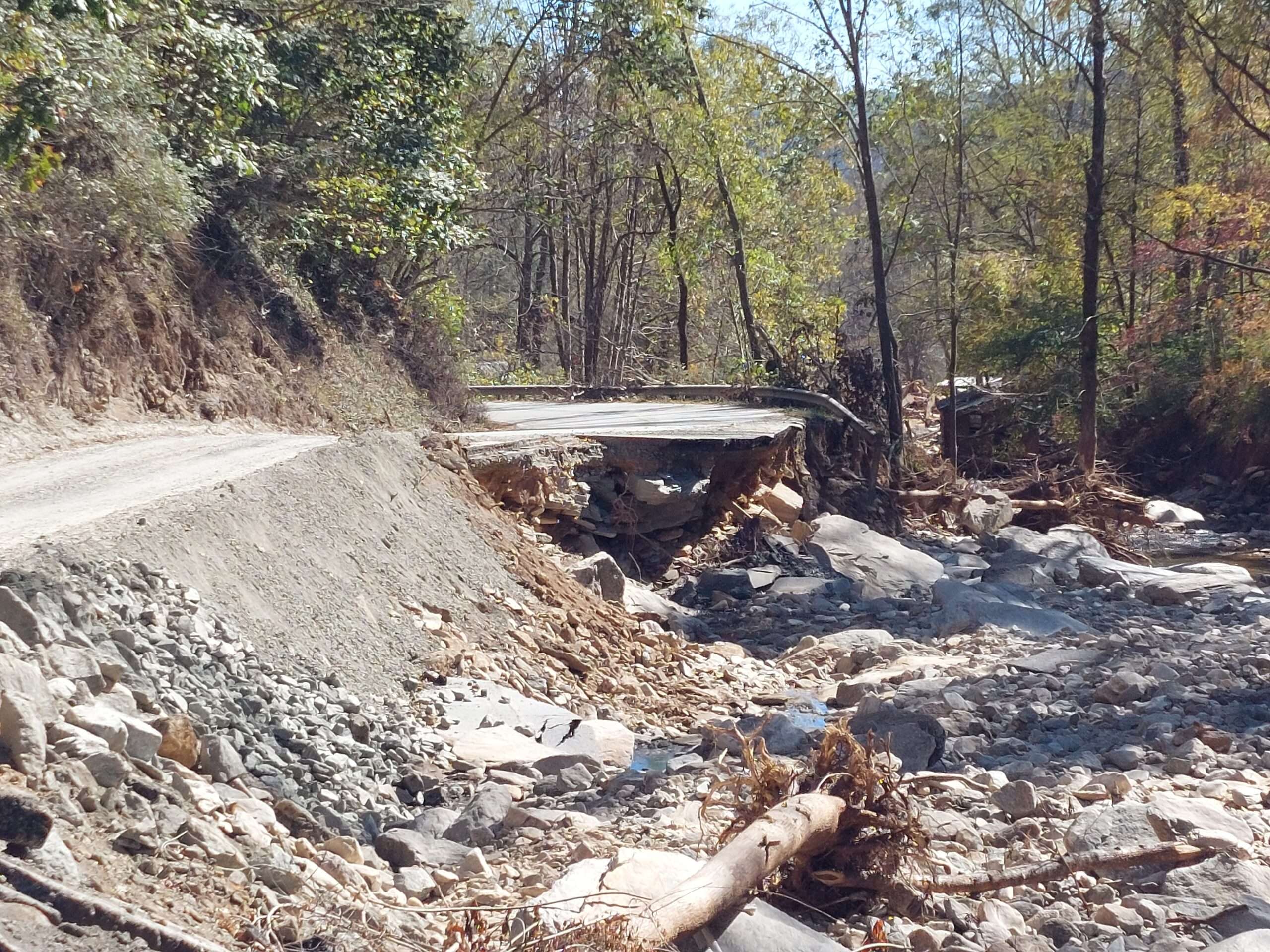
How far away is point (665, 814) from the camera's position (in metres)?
Result: 6.15

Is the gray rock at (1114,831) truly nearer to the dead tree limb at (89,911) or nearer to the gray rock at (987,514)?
the dead tree limb at (89,911)

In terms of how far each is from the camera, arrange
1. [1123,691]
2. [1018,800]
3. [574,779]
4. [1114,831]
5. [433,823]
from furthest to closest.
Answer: [1123,691], [574,779], [1018,800], [433,823], [1114,831]

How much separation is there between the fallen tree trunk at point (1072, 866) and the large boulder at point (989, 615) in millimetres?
6092

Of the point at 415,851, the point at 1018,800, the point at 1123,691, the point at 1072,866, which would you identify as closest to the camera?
the point at 415,851

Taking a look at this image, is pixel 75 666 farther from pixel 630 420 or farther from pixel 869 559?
pixel 630 420

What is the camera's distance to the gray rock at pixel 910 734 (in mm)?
7219

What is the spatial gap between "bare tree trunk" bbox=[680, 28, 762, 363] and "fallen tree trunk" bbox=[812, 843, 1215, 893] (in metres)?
16.2

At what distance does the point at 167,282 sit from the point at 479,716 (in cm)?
663

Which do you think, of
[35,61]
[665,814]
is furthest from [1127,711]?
[35,61]

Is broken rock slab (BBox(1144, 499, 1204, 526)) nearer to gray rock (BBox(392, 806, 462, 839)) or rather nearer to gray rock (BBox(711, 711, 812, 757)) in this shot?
gray rock (BBox(711, 711, 812, 757))

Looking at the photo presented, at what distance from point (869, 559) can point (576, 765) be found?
306 inches

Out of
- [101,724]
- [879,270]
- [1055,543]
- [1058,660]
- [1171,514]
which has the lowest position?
[1171,514]

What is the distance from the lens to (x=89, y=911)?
317cm

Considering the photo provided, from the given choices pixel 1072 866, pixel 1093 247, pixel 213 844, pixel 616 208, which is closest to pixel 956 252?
pixel 1093 247
